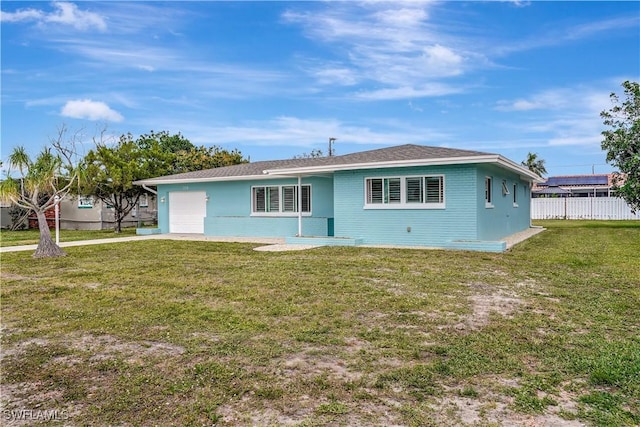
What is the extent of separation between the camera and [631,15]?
14695 mm

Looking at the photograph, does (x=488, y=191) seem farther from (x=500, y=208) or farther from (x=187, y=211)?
(x=187, y=211)

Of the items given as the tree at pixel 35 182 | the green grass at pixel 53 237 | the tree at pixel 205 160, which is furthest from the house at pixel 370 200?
the tree at pixel 205 160

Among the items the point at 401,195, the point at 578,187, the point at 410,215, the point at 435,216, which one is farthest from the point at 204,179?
the point at 578,187

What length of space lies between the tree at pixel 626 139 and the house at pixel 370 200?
481 cm

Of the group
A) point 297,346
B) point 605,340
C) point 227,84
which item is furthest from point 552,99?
point 297,346

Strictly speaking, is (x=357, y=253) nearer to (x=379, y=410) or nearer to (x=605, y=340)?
(x=605, y=340)

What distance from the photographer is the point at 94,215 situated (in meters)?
25.5

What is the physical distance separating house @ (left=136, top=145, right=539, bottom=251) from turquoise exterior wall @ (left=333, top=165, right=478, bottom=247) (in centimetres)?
3

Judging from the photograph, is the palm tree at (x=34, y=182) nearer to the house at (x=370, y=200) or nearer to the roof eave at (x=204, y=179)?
the roof eave at (x=204, y=179)

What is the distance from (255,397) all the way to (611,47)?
19431mm

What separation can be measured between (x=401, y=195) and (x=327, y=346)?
33.0 feet

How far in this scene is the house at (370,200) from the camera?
513 inches

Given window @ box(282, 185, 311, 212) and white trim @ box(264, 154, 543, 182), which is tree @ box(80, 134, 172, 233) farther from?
white trim @ box(264, 154, 543, 182)

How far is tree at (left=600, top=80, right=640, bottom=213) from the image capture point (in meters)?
20.1
